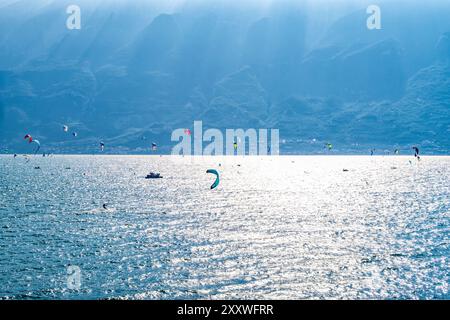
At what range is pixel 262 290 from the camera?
52094 millimetres

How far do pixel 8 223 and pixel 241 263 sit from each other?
171ft

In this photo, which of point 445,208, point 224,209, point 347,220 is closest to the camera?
point 347,220

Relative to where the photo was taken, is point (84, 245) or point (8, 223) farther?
point (8, 223)

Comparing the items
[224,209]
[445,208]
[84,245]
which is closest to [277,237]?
[84,245]

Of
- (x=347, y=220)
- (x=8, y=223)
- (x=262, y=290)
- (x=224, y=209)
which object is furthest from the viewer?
(x=224, y=209)

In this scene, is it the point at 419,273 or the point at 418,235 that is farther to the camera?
the point at 418,235

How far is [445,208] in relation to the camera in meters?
124

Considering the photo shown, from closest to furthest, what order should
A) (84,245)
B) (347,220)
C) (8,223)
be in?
(84,245) < (8,223) < (347,220)

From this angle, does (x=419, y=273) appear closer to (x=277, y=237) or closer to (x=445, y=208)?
(x=277, y=237)

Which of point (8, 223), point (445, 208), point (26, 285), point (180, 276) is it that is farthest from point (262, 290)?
point (445, 208)

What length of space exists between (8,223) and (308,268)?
196 feet
